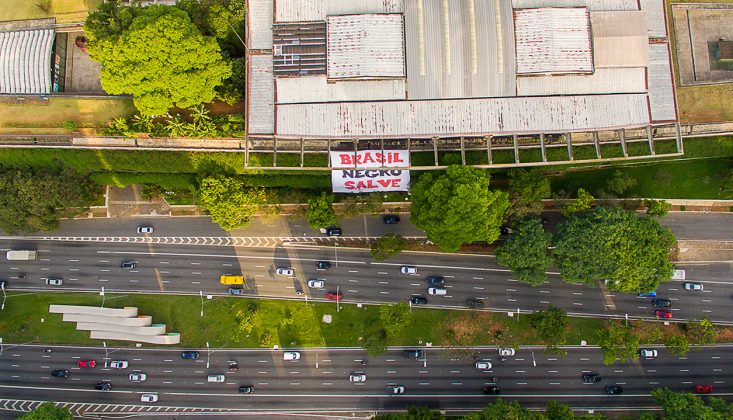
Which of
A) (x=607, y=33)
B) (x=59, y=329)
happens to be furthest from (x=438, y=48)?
(x=59, y=329)

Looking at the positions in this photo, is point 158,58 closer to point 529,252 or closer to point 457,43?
point 457,43

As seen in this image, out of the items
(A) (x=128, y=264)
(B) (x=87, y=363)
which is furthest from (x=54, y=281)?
(B) (x=87, y=363)

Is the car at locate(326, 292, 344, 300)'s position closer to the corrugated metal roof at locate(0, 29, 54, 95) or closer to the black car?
the black car

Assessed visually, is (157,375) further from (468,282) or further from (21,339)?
(468,282)

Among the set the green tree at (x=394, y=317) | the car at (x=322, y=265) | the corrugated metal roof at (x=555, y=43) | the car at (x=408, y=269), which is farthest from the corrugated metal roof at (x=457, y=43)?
the green tree at (x=394, y=317)

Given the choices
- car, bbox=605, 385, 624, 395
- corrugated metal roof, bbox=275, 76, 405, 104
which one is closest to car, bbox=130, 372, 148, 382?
corrugated metal roof, bbox=275, 76, 405, 104
